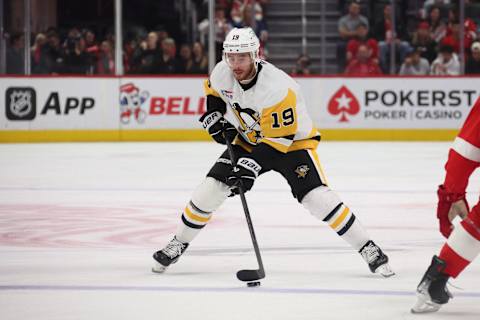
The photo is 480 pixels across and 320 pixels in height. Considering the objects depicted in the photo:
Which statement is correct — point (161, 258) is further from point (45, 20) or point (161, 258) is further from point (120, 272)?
point (45, 20)

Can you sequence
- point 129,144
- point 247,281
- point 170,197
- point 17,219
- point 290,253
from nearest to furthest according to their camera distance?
Answer: point 247,281, point 290,253, point 17,219, point 170,197, point 129,144

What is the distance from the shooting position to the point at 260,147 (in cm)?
441

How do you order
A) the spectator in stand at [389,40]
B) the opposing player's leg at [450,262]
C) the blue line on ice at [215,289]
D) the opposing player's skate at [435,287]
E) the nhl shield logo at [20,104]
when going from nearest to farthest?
the opposing player's leg at [450,262] < the opposing player's skate at [435,287] < the blue line on ice at [215,289] < the nhl shield logo at [20,104] < the spectator in stand at [389,40]

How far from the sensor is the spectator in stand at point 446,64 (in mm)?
13500

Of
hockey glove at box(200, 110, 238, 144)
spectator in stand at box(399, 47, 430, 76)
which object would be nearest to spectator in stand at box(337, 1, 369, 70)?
spectator in stand at box(399, 47, 430, 76)

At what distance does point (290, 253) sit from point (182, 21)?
934cm

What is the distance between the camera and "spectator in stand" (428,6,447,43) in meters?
13.9

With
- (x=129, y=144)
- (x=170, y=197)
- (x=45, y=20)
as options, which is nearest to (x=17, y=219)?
(x=170, y=197)

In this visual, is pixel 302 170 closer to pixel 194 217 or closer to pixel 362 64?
pixel 194 217

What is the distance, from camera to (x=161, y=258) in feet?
15.1

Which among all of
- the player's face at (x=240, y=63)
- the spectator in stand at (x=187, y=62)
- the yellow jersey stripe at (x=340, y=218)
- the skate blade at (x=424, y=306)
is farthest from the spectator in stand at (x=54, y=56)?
the skate blade at (x=424, y=306)

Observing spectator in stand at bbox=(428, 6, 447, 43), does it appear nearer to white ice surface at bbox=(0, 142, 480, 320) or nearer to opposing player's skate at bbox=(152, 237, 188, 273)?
white ice surface at bbox=(0, 142, 480, 320)

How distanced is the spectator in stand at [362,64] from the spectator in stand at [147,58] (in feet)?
8.24

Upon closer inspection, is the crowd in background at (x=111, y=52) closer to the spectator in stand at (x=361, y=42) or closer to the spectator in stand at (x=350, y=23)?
the spectator in stand at (x=350, y=23)
